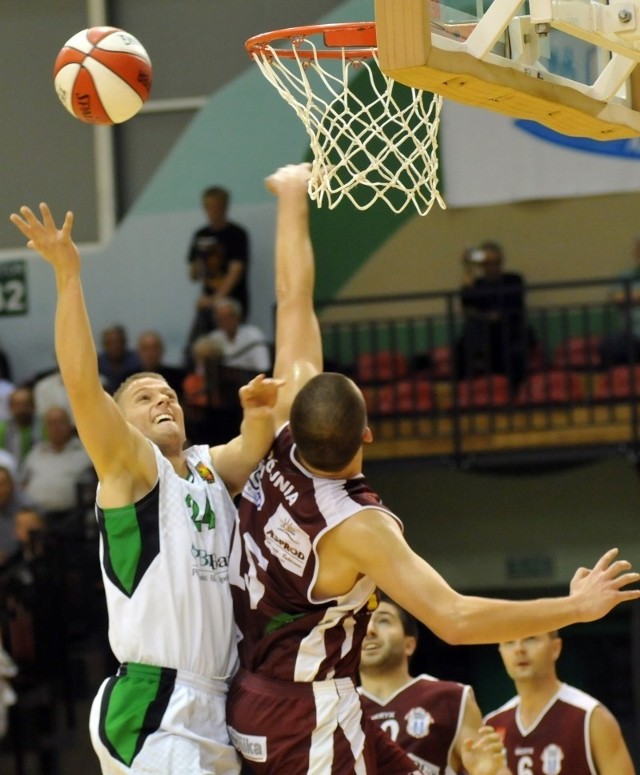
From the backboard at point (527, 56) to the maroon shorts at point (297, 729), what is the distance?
1.76 m

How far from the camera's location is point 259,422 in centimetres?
466

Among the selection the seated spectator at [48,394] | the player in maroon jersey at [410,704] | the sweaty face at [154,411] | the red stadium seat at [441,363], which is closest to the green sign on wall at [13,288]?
the seated spectator at [48,394]

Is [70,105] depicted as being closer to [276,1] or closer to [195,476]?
[195,476]

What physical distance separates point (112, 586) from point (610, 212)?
8.30 m

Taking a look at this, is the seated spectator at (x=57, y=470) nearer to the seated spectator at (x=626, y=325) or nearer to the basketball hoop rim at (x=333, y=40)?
the seated spectator at (x=626, y=325)

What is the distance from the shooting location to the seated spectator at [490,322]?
1088cm

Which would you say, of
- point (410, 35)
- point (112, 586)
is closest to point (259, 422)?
point (112, 586)

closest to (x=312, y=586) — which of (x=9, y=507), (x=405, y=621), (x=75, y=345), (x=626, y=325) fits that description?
(x=75, y=345)

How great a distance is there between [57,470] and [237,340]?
1.61 m

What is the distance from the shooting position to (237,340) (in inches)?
443

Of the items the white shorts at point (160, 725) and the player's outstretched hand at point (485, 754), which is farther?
the player's outstretched hand at point (485, 754)

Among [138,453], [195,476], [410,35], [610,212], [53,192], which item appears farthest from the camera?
[53,192]

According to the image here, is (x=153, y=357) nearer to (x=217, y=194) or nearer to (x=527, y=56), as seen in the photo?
(x=217, y=194)

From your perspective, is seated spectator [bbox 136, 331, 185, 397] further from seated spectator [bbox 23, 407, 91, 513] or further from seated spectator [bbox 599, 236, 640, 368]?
seated spectator [bbox 599, 236, 640, 368]
